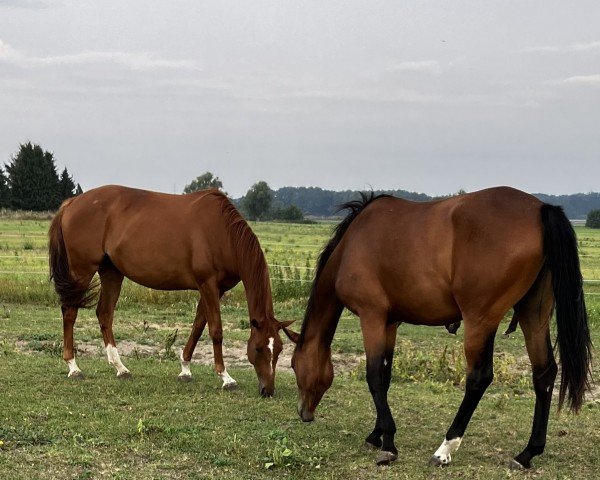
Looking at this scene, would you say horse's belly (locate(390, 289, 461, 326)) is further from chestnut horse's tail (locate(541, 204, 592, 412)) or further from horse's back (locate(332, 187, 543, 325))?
chestnut horse's tail (locate(541, 204, 592, 412))

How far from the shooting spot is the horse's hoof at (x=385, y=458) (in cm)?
558

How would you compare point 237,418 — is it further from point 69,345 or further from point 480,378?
point 69,345

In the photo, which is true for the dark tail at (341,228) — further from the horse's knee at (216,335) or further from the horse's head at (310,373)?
the horse's knee at (216,335)

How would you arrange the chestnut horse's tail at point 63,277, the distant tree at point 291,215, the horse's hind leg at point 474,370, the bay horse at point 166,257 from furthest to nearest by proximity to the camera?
the distant tree at point 291,215, the chestnut horse's tail at point 63,277, the bay horse at point 166,257, the horse's hind leg at point 474,370

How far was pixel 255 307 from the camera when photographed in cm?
793

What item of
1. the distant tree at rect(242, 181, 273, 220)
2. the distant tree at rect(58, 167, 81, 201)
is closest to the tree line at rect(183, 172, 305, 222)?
the distant tree at rect(242, 181, 273, 220)

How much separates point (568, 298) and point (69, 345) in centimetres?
598

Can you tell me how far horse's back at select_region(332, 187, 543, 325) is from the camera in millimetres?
5320

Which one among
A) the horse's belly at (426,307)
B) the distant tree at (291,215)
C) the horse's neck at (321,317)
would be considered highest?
the distant tree at (291,215)

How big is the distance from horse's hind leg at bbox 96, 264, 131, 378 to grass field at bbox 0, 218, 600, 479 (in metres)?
0.33

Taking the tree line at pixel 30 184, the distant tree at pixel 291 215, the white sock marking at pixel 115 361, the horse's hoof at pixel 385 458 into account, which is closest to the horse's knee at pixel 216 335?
the white sock marking at pixel 115 361

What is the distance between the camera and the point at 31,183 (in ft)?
212

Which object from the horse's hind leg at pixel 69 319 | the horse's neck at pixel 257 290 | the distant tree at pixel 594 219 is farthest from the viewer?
the distant tree at pixel 594 219

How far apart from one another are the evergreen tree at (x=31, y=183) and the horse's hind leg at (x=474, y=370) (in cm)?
6413
